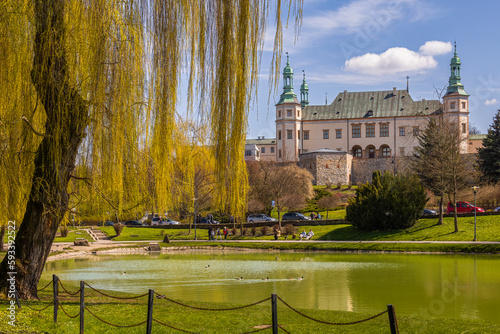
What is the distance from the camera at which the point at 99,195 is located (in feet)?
33.0

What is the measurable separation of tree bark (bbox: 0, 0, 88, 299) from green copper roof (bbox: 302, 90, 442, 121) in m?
82.3

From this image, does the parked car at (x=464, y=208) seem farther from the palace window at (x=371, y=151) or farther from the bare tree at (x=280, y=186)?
the palace window at (x=371, y=151)

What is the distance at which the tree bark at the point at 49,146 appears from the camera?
9047 millimetres

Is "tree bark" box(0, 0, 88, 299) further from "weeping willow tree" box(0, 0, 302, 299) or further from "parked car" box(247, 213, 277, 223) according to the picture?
"parked car" box(247, 213, 277, 223)

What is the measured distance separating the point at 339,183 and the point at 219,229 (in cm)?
3408

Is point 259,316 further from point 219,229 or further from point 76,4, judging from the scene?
point 219,229

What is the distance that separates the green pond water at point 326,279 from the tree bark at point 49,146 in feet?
18.4

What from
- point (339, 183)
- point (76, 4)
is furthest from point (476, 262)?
point (339, 183)

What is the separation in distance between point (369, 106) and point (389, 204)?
56.8 m

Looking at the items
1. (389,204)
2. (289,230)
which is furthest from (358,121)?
(389,204)

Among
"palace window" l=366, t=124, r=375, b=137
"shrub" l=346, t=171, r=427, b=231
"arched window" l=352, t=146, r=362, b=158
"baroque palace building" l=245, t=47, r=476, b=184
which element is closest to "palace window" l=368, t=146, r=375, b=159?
"baroque palace building" l=245, t=47, r=476, b=184

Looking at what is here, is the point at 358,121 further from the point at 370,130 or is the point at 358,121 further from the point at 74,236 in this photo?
the point at 74,236

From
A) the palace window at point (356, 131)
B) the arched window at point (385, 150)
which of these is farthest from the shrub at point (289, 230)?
the palace window at point (356, 131)

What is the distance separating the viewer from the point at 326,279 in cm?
1862
